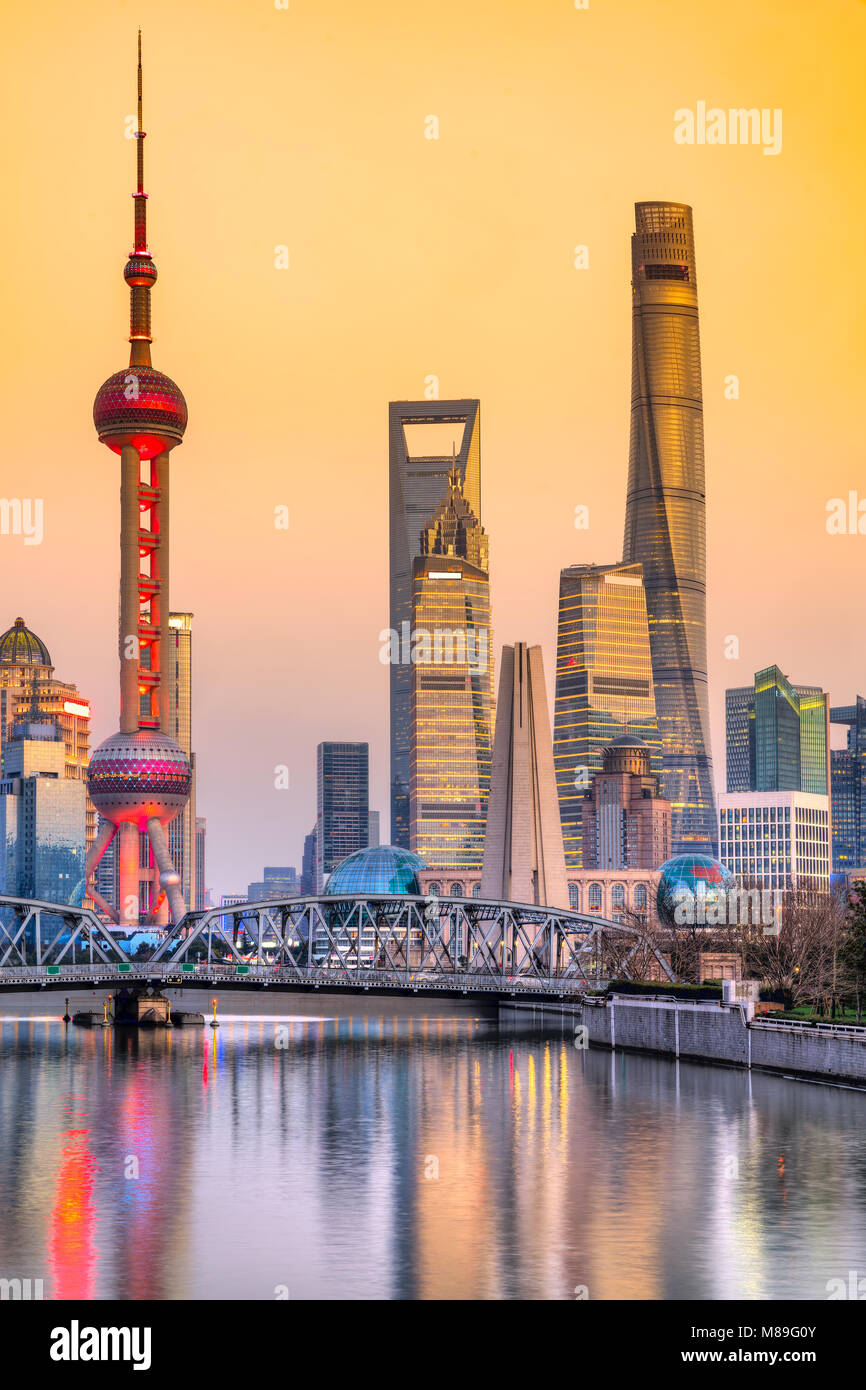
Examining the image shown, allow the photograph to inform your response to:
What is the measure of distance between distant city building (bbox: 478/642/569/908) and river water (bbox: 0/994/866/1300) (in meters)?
80.9

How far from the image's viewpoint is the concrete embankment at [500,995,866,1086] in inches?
3046

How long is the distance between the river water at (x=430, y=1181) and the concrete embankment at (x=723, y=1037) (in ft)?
4.29

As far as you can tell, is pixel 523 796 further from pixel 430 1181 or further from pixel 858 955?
pixel 430 1181

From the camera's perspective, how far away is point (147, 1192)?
57.2 meters

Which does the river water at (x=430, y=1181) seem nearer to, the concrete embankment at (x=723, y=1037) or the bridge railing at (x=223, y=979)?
the concrete embankment at (x=723, y=1037)

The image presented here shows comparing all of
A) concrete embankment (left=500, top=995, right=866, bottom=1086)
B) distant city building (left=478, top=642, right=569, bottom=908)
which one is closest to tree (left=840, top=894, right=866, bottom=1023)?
concrete embankment (left=500, top=995, right=866, bottom=1086)

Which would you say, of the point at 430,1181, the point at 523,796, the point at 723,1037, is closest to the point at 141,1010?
the point at 523,796

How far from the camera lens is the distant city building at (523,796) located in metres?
181

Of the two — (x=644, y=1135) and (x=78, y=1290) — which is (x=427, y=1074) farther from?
(x=78, y=1290)

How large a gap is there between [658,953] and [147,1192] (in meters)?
76.4

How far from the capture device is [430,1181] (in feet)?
194

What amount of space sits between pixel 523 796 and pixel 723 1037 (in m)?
91.8

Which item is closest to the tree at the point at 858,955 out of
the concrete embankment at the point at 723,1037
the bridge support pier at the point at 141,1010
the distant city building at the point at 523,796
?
the concrete embankment at the point at 723,1037

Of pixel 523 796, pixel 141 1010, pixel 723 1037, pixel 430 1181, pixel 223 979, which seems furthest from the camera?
pixel 523 796
